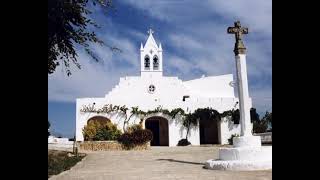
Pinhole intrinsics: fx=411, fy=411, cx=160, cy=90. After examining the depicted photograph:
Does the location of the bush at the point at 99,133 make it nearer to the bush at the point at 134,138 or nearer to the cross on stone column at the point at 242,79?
the bush at the point at 134,138

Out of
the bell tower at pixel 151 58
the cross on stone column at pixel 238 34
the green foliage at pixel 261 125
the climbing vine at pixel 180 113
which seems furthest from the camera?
the bell tower at pixel 151 58

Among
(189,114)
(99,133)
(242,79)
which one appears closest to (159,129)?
(189,114)

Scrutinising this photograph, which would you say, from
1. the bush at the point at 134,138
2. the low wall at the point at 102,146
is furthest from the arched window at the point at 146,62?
the low wall at the point at 102,146

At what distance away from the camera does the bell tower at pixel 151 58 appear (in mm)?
27062

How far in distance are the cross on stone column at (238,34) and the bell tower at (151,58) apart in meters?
16.2

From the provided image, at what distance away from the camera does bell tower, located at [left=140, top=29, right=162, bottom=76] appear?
27.1 m

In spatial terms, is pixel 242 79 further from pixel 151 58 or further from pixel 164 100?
pixel 151 58

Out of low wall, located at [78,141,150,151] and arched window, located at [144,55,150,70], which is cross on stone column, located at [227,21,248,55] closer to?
low wall, located at [78,141,150,151]

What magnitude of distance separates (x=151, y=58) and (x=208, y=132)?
6.15 meters

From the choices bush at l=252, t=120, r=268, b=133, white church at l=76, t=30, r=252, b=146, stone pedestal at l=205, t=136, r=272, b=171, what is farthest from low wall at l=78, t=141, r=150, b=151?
stone pedestal at l=205, t=136, r=272, b=171

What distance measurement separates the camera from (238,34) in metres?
10.8

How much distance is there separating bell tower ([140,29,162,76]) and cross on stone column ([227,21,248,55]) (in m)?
16.2
